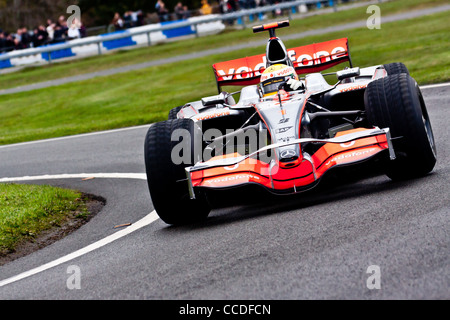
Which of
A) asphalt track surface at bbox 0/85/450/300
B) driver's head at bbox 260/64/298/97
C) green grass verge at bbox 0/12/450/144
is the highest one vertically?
driver's head at bbox 260/64/298/97

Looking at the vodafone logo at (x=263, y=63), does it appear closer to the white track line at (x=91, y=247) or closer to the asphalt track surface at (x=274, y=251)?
the asphalt track surface at (x=274, y=251)

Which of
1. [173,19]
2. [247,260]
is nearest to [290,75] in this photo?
[247,260]

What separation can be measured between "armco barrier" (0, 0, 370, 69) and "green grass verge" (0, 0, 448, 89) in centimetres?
115

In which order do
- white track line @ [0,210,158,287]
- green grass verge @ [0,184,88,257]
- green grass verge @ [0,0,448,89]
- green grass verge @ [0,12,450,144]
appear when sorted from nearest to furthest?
white track line @ [0,210,158,287] → green grass verge @ [0,184,88,257] → green grass verge @ [0,12,450,144] → green grass verge @ [0,0,448,89]

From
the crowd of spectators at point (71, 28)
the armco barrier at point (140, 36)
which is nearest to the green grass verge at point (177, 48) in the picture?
the armco barrier at point (140, 36)

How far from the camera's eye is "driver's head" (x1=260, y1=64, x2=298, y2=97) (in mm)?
8923

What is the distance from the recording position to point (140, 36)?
3450cm

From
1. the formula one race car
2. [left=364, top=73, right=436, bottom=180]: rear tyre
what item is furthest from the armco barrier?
[left=364, top=73, right=436, bottom=180]: rear tyre

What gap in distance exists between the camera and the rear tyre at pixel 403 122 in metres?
7.11

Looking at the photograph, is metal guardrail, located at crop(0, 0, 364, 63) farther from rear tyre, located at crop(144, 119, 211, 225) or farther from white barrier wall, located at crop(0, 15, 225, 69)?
rear tyre, located at crop(144, 119, 211, 225)

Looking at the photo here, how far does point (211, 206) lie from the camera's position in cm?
768

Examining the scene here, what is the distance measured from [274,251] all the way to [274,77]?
3.84 m

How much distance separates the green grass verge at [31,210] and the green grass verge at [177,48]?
18.7 m
